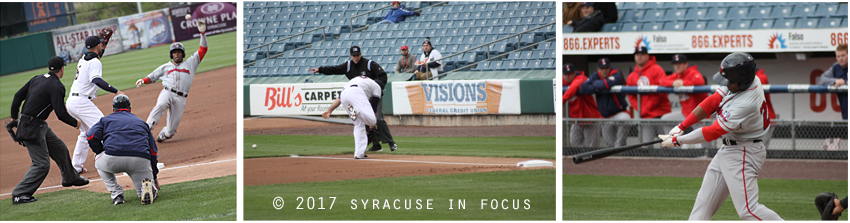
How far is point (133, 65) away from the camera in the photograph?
19.0 feet

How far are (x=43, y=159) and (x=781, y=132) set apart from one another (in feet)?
25.8

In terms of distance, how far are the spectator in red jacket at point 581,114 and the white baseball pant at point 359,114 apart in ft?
11.9

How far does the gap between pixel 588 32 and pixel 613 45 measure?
414 mm

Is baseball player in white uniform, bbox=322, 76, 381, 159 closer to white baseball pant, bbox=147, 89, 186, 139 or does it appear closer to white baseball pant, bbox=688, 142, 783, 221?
white baseball pant, bbox=147, 89, 186, 139

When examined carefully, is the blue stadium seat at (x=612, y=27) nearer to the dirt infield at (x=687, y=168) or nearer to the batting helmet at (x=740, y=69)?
the dirt infield at (x=687, y=168)

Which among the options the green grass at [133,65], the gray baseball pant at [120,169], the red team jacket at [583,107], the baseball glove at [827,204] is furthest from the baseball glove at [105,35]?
the baseball glove at [827,204]

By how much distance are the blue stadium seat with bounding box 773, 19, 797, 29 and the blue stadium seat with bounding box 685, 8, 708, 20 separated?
3.38ft

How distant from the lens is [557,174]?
194 inches

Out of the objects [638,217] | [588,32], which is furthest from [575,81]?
[638,217]

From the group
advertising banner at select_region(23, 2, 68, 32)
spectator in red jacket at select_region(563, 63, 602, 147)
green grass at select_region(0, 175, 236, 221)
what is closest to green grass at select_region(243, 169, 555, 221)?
green grass at select_region(0, 175, 236, 221)

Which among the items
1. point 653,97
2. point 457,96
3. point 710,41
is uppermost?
point 710,41

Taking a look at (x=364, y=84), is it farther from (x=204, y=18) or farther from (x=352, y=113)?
(x=204, y=18)

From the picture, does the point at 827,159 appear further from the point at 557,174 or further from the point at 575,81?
the point at 557,174

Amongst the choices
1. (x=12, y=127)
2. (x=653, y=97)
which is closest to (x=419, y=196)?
(x=12, y=127)
